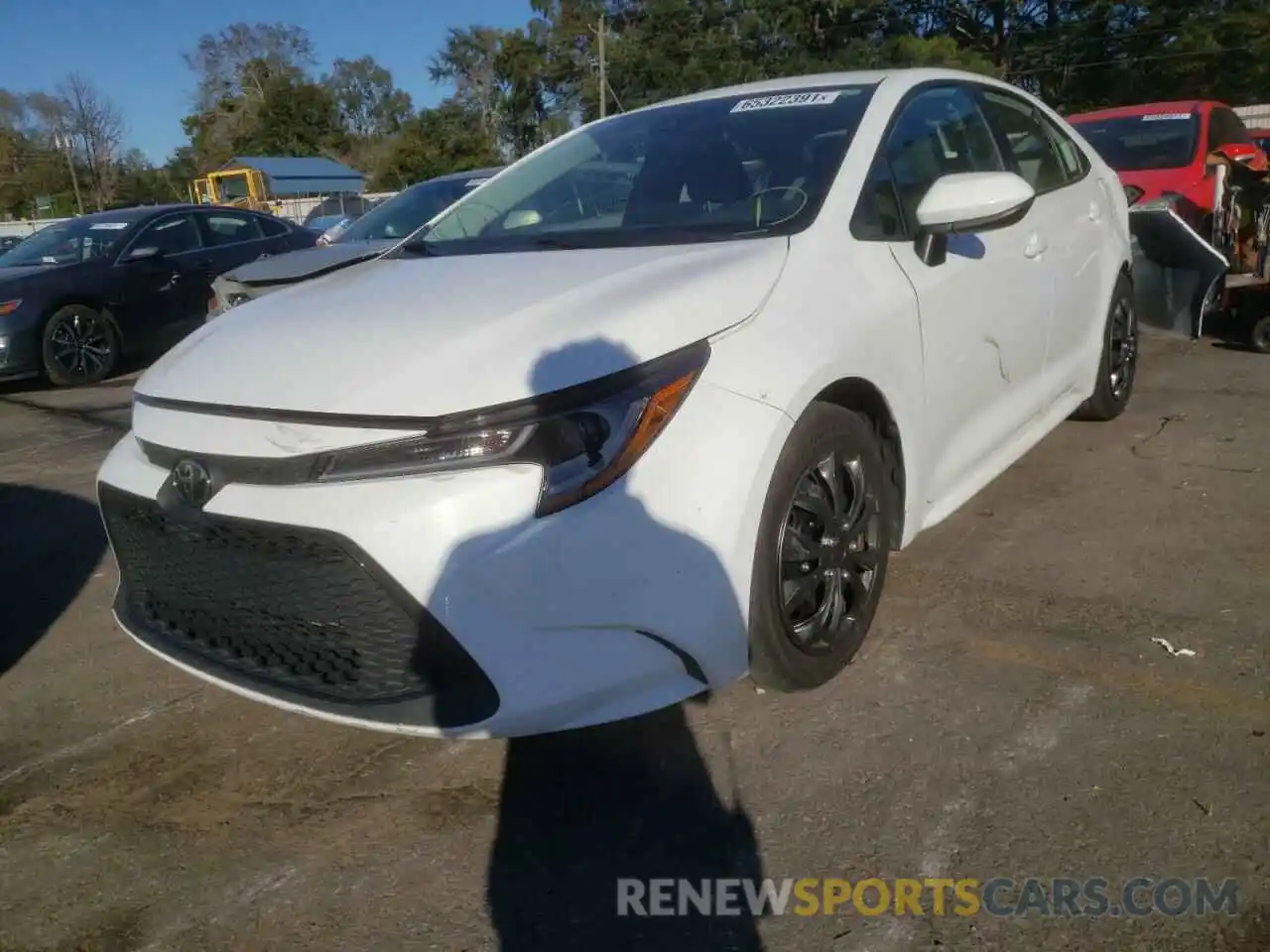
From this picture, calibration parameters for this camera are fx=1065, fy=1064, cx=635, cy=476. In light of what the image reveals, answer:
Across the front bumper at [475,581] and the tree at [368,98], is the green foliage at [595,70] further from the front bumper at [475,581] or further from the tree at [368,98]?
the front bumper at [475,581]

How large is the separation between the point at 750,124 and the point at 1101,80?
34.8 metres

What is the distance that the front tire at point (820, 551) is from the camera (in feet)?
7.94

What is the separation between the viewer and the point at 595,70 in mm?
46281

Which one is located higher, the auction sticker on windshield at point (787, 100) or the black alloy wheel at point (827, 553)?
the auction sticker on windshield at point (787, 100)

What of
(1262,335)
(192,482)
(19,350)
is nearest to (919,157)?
(192,482)

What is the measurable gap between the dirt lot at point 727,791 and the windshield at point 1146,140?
6221mm

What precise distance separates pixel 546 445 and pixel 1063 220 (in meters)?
2.88

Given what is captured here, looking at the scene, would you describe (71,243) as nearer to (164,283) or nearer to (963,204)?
(164,283)

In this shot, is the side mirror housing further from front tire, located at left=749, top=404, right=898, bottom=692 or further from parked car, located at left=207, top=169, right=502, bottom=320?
front tire, located at left=749, top=404, right=898, bottom=692

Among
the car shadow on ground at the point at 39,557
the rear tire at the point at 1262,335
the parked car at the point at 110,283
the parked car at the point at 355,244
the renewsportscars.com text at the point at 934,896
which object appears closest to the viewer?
the renewsportscars.com text at the point at 934,896

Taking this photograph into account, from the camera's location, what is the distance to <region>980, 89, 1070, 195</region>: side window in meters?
4.08

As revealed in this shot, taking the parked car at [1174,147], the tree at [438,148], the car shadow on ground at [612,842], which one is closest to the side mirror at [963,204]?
the car shadow on ground at [612,842]

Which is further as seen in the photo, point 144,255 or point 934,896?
point 144,255

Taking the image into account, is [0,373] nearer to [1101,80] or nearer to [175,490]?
[175,490]
